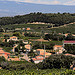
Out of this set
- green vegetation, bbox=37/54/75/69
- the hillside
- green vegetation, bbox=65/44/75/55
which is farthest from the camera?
the hillside

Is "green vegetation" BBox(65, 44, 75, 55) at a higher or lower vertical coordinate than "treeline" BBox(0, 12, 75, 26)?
lower

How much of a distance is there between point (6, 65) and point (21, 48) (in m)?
11.8

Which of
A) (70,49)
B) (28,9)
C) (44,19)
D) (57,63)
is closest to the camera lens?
(57,63)

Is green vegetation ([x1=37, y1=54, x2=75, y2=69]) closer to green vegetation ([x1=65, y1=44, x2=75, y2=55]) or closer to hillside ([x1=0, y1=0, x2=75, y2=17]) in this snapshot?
green vegetation ([x1=65, y1=44, x2=75, y2=55])

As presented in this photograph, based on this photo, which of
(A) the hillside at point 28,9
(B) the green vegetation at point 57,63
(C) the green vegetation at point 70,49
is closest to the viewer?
(B) the green vegetation at point 57,63

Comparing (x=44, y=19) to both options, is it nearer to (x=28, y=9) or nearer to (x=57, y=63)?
(x=28, y=9)

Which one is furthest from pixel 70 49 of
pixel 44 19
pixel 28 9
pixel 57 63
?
pixel 28 9

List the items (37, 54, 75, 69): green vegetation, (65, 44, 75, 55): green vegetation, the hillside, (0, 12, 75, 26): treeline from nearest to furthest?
1. (37, 54, 75, 69): green vegetation
2. (65, 44, 75, 55): green vegetation
3. (0, 12, 75, 26): treeline
4. the hillside

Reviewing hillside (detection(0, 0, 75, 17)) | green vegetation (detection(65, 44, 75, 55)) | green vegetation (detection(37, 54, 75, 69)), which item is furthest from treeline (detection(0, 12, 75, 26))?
green vegetation (detection(37, 54, 75, 69))

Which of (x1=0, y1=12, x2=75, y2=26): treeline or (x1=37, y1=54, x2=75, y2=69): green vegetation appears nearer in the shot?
(x1=37, y1=54, x2=75, y2=69): green vegetation

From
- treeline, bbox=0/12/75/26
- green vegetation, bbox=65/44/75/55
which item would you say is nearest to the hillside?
treeline, bbox=0/12/75/26

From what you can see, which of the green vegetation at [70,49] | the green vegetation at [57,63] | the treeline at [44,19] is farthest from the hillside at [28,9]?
the green vegetation at [57,63]

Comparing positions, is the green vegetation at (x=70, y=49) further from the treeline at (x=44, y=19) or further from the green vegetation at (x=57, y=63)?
the treeline at (x=44, y=19)

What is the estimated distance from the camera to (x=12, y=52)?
30031 mm
